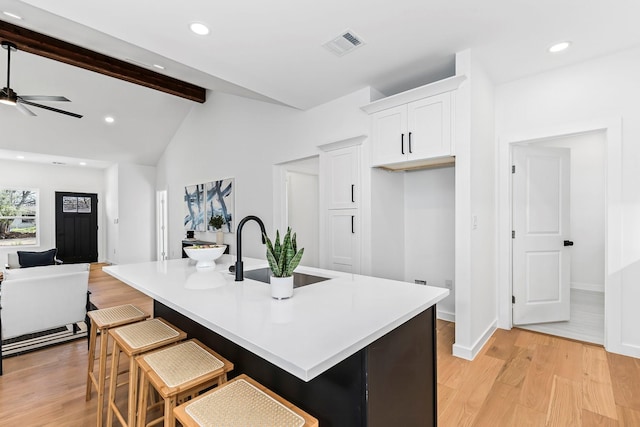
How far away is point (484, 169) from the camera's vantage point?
9.64ft

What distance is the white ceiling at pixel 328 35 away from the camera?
79.6 inches

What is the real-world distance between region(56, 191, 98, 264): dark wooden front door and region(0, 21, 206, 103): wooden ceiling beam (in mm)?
4706

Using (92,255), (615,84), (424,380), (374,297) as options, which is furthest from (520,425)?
(92,255)

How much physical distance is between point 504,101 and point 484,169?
0.91 meters

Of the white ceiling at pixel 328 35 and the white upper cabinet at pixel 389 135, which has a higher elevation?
the white ceiling at pixel 328 35

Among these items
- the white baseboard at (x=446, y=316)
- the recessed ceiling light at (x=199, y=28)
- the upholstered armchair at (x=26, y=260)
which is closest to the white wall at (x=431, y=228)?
the white baseboard at (x=446, y=316)

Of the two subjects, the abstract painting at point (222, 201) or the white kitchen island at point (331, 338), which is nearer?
the white kitchen island at point (331, 338)

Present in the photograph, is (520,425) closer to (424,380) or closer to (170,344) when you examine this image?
(424,380)

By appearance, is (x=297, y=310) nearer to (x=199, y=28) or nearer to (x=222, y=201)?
(x=199, y=28)

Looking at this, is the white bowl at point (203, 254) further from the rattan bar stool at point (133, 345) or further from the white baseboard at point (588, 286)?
the white baseboard at point (588, 286)

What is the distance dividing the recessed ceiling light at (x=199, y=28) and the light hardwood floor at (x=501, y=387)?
269 centimetres

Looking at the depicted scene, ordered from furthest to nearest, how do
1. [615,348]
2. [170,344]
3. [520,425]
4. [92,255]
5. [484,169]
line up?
[92,255] → [484,169] → [615,348] → [520,425] → [170,344]

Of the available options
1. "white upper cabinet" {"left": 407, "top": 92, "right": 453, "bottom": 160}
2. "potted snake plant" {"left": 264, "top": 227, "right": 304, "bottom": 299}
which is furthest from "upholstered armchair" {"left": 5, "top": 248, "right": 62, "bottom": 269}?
"white upper cabinet" {"left": 407, "top": 92, "right": 453, "bottom": 160}

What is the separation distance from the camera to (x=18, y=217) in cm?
705
